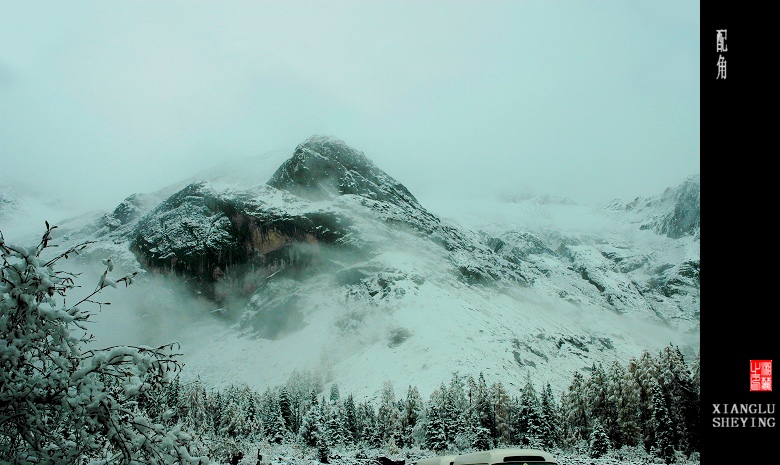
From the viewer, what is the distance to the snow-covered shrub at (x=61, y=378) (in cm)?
517

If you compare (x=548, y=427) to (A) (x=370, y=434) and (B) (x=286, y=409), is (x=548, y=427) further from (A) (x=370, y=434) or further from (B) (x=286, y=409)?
(B) (x=286, y=409)

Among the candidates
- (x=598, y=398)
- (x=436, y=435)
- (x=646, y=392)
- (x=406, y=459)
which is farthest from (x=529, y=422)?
(x=406, y=459)

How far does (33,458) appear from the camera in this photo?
5504 mm

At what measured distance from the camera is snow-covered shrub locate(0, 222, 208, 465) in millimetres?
5172

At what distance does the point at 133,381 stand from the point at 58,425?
894 millimetres

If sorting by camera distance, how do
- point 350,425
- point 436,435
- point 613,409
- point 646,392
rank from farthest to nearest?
point 350,425
point 436,435
point 613,409
point 646,392

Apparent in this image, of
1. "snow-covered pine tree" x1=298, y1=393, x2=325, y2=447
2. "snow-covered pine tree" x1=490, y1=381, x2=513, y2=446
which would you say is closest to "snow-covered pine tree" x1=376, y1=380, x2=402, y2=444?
"snow-covered pine tree" x1=490, y1=381, x2=513, y2=446

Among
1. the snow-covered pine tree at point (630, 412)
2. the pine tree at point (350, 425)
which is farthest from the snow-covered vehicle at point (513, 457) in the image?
the pine tree at point (350, 425)
